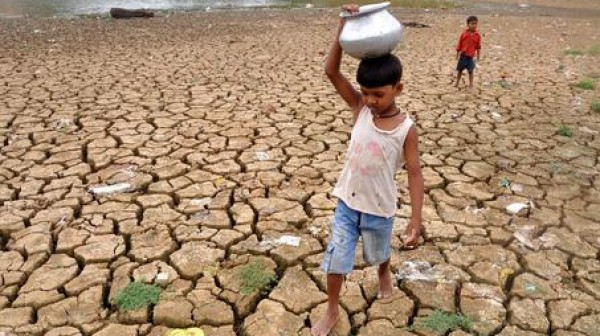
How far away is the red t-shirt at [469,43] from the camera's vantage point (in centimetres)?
609

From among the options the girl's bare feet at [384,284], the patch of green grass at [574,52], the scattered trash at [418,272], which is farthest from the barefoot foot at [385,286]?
the patch of green grass at [574,52]

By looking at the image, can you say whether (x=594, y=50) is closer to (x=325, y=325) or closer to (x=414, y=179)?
(x=414, y=179)

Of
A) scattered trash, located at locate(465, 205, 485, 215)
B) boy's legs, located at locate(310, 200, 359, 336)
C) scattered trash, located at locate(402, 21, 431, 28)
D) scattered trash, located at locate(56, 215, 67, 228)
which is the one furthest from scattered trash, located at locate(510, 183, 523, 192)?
scattered trash, located at locate(402, 21, 431, 28)

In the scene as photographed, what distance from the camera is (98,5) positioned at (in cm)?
1645

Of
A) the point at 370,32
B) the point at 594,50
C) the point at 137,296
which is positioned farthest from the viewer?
the point at 594,50

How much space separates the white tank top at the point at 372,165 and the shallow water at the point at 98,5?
14.3m

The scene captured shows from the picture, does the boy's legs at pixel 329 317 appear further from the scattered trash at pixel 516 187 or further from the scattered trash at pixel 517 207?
the scattered trash at pixel 516 187

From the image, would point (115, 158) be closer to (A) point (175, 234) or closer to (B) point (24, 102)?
(A) point (175, 234)

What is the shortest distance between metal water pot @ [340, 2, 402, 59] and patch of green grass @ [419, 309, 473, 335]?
126 cm

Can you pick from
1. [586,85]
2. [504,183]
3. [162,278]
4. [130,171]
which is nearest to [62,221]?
[130,171]

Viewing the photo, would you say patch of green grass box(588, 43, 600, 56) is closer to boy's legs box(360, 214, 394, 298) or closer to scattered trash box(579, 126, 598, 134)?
scattered trash box(579, 126, 598, 134)

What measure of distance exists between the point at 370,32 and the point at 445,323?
1365 mm

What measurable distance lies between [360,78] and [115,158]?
2.75 meters

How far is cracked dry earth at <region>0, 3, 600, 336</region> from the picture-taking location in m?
2.44
